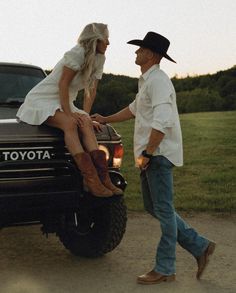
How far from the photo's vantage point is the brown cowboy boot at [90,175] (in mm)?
4832

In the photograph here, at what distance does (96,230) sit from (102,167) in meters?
1.02

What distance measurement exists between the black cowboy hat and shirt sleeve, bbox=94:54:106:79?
60 centimetres

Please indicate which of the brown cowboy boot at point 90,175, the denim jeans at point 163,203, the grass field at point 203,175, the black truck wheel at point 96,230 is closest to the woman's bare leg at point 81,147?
the brown cowboy boot at point 90,175

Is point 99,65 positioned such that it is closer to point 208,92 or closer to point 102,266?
point 102,266

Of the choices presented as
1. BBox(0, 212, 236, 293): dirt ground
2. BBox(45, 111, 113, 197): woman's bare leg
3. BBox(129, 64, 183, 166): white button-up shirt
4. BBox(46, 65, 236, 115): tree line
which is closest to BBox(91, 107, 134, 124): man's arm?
BBox(45, 111, 113, 197): woman's bare leg

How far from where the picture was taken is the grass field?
923 cm

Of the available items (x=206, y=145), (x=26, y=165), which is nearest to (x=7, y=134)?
(x=26, y=165)

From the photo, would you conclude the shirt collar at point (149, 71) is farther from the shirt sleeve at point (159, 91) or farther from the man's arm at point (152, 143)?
the man's arm at point (152, 143)

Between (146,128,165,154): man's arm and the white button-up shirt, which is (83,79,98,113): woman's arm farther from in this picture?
→ (146,128,165,154): man's arm

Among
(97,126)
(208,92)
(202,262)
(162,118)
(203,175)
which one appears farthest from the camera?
(208,92)

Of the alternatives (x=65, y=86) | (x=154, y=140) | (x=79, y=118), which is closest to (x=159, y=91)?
(x=154, y=140)

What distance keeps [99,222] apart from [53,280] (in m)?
0.86

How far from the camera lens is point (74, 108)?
17.6 ft

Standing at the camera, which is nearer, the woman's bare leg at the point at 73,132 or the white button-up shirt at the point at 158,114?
the white button-up shirt at the point at 158,114
